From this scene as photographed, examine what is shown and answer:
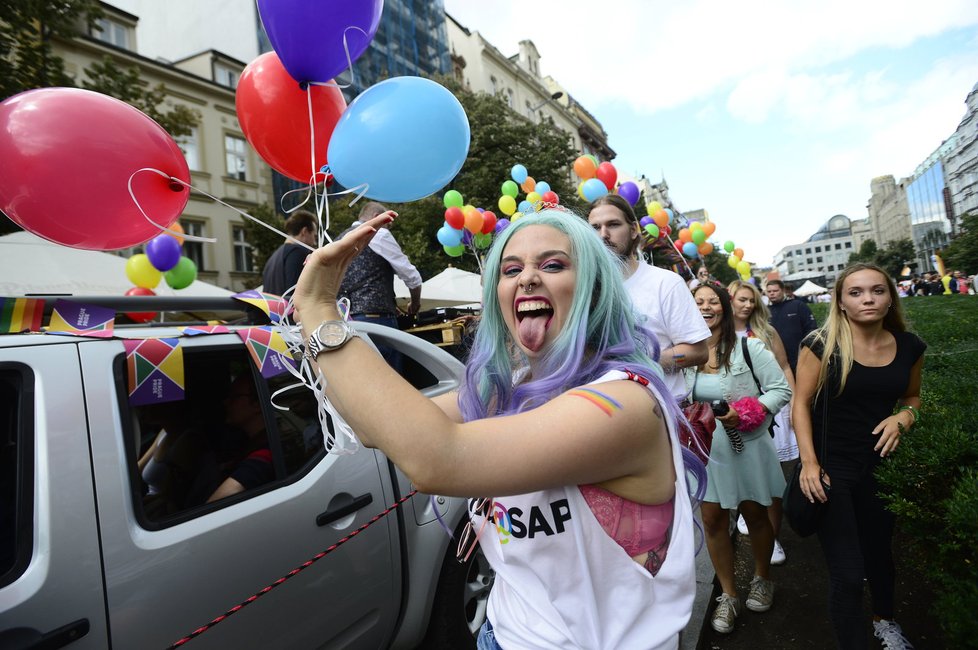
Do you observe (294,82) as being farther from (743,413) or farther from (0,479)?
(743,413)

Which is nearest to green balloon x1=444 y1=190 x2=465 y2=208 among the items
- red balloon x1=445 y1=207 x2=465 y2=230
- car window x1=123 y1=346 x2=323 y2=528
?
red balloon x1=445 y1=207 x2=465 y2=230

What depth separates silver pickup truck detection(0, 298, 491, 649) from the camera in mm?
1429

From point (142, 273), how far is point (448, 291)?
5.51 meters

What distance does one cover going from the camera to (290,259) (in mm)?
4066

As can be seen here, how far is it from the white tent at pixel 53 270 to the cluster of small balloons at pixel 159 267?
318 millimetres

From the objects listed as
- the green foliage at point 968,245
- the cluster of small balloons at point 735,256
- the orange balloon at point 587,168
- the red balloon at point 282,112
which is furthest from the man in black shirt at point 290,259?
the green foliage at point 968,245

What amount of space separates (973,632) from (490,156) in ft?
62.7

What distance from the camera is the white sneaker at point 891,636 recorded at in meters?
2.40

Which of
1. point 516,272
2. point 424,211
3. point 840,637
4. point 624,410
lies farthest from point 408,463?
point 424,211

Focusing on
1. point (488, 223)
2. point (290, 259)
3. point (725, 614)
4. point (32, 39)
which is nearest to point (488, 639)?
point (725, 614)

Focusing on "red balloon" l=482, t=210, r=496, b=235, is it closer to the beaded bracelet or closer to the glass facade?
the beaded bracelet

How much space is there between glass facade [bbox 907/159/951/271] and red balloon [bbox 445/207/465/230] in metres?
65.4

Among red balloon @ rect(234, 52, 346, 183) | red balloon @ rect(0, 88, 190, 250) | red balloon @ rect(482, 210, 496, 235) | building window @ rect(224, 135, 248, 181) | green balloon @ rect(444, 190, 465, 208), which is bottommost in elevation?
red balloon @ rect(0, 88, 190, 250)

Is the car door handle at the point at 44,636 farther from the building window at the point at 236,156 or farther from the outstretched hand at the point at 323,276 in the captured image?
the building window at the point at 236,156
